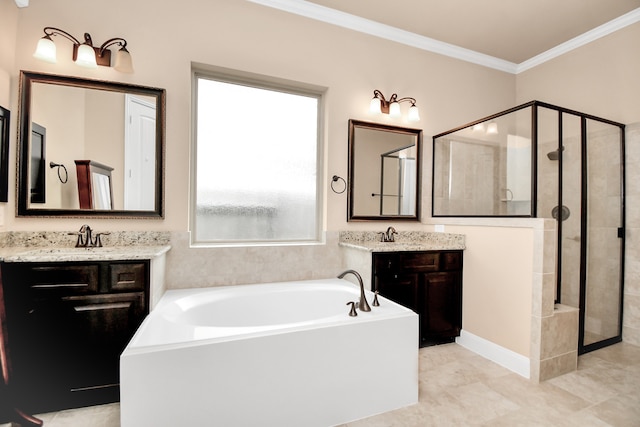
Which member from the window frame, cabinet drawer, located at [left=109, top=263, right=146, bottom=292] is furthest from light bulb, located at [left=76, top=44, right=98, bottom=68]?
cabinet drawer, located at [left=109, top=263, right=146, bottom=292]

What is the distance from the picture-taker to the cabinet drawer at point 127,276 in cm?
170

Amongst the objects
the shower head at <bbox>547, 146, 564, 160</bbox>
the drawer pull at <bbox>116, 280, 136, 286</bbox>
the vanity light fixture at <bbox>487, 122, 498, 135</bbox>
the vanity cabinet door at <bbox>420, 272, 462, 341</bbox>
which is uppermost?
the vanity light fixture at <bbox>487, 122, 498, 135</bbox>

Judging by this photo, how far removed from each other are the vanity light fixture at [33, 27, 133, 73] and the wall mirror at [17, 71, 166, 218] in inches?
5.0

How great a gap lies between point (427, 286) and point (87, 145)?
9.05 feet

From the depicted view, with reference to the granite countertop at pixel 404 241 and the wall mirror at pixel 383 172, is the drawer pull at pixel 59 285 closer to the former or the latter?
the granite countertop at pixel 404 241

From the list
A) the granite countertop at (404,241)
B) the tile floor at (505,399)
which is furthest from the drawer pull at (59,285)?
the granite countertop at (404,241)

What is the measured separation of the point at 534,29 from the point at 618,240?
6.81 ft

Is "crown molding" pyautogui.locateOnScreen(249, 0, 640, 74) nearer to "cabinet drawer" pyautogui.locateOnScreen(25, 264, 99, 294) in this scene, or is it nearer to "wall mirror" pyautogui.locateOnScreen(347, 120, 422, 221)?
"wall mirror" pyautogui.locateOnScreen(347, 120, 422, 221)

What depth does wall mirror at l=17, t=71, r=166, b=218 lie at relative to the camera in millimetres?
1932

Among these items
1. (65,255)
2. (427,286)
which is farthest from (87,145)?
(427,286)

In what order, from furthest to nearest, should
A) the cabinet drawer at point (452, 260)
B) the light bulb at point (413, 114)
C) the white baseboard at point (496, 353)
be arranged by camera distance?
the light bulb at point (413, 114) < the cabinet drawer at point (452, 260) < the white baseboard at point (496, 353)

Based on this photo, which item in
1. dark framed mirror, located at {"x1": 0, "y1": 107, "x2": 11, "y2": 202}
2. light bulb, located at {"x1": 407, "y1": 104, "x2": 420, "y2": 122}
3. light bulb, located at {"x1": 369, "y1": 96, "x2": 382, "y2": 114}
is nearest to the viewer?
dark framed mirror, located at {"x1": 0, "y1": 107, "x2": 11, "y2": 202}

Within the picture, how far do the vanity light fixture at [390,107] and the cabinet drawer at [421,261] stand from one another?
1311 millimetres

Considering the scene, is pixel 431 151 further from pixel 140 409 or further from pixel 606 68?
pixel 140 409
